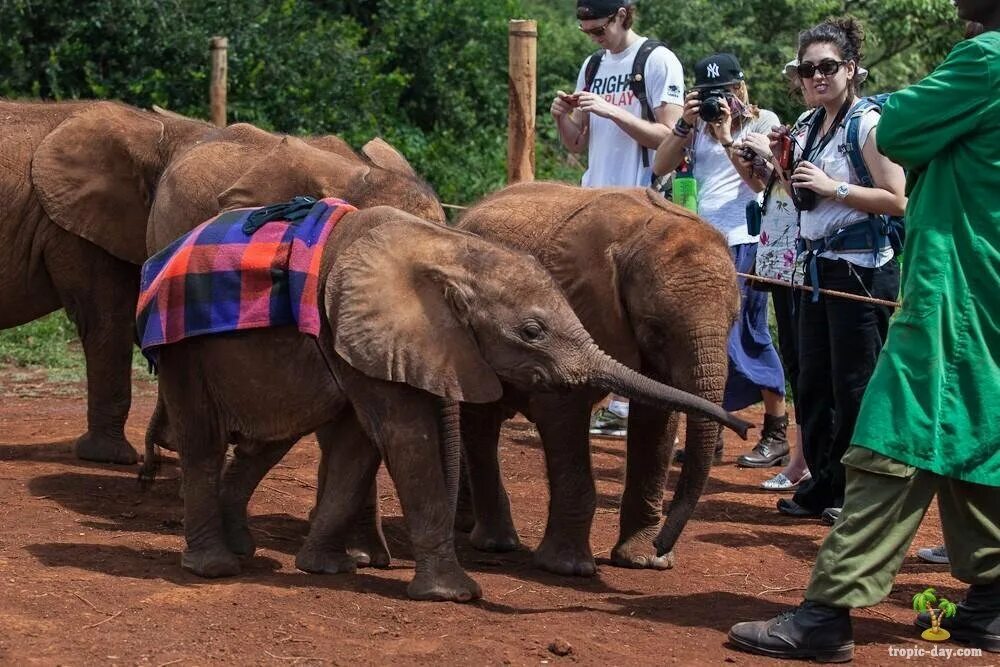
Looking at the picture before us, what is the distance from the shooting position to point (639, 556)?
277 inches

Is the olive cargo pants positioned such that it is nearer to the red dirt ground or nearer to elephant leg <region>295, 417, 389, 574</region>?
the red dirt ground

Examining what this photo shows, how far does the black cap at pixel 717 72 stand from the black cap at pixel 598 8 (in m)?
0.58

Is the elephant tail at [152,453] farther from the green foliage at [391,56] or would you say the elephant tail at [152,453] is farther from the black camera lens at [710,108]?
the green foliage at [391,56]

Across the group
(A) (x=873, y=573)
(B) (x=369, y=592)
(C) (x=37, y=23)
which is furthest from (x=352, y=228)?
(C) (x=37, y=23)

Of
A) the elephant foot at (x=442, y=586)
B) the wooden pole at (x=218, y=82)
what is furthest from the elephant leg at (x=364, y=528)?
the wooden pole at (x=218, y=82)

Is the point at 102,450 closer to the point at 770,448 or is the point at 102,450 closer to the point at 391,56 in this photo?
the point at 770,448

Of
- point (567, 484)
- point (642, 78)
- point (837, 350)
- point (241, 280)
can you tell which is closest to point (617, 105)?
point (642, 78)

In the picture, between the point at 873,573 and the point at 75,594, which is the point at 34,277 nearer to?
the point at 75,594

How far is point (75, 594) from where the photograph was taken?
5934mm

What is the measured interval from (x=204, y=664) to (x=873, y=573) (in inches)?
89.1

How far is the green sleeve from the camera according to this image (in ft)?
17.3

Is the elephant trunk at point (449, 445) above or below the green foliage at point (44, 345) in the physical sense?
above

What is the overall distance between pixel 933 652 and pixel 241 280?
293 centimetres

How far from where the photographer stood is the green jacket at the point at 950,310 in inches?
209
